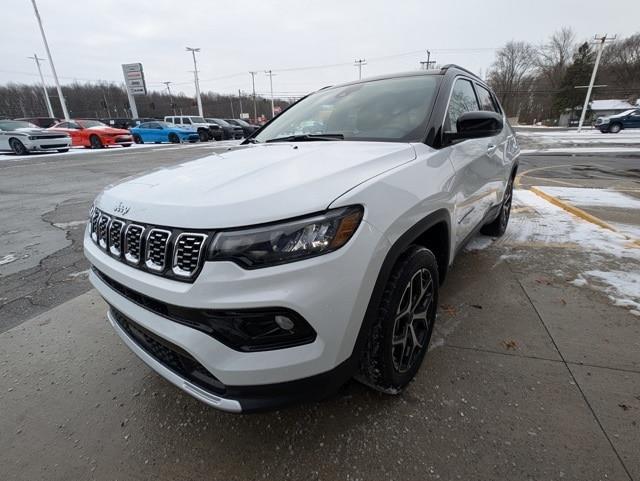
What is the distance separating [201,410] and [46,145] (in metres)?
19.0

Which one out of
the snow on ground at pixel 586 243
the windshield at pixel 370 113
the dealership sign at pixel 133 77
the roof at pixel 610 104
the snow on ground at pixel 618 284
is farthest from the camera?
the roof at pixel 610 104

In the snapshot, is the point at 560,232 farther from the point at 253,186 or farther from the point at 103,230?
the point at 103,230

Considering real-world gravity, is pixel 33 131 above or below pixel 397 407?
above

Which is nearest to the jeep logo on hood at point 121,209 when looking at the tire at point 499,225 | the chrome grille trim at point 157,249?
the chrome grille trim at point 157,249

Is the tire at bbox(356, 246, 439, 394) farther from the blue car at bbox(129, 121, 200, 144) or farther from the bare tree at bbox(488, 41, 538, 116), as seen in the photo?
the bare tree at bbox(488, 41, 538, 116)

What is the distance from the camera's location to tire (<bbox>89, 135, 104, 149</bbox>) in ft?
61.6

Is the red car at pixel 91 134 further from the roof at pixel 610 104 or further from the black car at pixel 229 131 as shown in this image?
the roof at pixel 610 104

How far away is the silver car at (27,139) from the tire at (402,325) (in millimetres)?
19422

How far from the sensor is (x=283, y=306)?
1.15m

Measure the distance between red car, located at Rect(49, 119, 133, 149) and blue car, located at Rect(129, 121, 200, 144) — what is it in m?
4.09

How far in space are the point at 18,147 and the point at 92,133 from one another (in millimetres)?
3557

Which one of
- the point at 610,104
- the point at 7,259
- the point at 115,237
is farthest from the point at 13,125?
the point at 610,104

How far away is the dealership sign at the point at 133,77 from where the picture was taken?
36.3 meters

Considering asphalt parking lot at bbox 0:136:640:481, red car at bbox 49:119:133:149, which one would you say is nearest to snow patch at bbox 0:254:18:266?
asphalt parking lot at bbox 0:136:640:481
